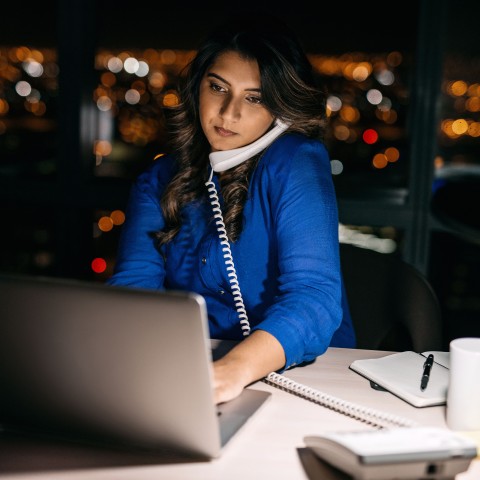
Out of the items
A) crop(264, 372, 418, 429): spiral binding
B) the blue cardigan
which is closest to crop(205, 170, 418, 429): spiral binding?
crop(264, 372, 418, 429): spiral binding

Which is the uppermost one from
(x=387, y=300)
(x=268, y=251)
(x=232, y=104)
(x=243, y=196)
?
(x=232, y=104)

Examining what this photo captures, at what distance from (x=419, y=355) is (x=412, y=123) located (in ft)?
5.28

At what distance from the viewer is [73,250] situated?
326 centimetres

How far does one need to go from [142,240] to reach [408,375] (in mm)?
807

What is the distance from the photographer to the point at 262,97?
172cm

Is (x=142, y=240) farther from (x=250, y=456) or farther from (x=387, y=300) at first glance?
(x=250, y=456)

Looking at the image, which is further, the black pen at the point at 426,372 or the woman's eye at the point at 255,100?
the woman's eye at the point at 255,100

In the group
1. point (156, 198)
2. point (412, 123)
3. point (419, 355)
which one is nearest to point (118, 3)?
point (412, 123)

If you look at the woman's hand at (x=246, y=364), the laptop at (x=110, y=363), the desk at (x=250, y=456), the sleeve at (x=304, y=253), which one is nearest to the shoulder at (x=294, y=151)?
the sleeve at (x=304, y=253)

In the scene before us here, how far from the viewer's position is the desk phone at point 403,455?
0.92 metres

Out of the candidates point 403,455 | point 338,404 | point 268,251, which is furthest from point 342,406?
point 268,251

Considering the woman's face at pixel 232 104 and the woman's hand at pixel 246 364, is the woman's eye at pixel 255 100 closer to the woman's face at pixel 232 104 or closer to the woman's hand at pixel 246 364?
the woman's face at pixel 232 104

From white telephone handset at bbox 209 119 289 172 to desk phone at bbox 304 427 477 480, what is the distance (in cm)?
93

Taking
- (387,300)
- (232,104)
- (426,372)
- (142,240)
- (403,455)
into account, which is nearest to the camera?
(403,455)
